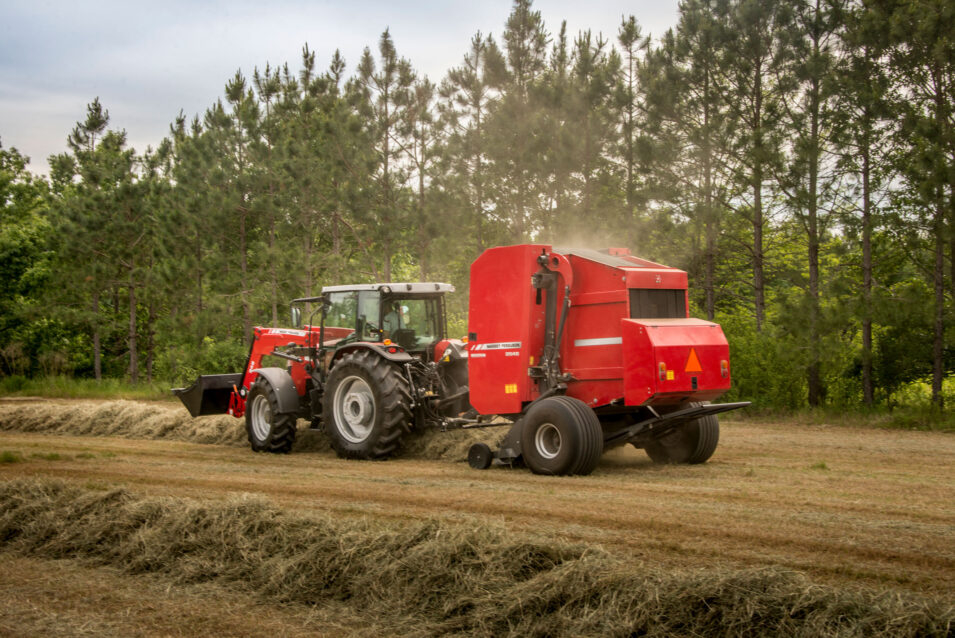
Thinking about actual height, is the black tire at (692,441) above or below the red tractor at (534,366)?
below

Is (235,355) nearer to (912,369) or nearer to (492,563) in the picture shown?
(912,369)

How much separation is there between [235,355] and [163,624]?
2312 centimetres

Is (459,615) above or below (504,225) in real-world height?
below

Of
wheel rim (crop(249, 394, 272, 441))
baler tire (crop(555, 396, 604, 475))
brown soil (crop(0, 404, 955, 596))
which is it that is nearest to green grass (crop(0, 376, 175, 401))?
wheel rim (crop(249, 394, 272, 441))

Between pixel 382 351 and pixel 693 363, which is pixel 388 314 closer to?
pixel 382 351

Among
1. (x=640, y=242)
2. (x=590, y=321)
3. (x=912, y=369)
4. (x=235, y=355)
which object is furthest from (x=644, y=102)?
(x=235, y=355)

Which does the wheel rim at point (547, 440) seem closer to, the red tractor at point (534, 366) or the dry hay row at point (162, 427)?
the red tractor at point (534, 366)

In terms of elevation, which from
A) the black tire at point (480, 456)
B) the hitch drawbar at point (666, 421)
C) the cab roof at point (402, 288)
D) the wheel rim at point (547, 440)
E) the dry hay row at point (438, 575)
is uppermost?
the cab roof at point (402, 288)

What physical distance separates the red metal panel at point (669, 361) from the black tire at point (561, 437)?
51cm

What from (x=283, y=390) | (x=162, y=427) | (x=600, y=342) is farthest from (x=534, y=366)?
(x=162, y=427)

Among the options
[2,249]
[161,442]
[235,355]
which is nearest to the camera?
[161,442]

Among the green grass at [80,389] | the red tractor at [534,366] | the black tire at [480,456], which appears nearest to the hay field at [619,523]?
the black tire at [480,456]

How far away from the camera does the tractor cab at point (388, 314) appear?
11.5m

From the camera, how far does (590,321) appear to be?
946cm
